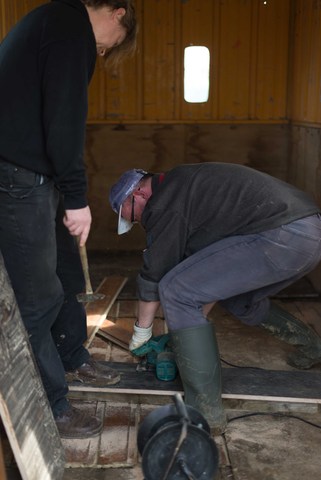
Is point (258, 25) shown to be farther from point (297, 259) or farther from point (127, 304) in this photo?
point (297, 259)

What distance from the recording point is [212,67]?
20.5 feet

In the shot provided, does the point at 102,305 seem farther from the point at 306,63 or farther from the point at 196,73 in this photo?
the point at 306,63

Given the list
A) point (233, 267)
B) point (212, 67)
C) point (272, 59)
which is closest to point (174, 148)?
point (212, 67)

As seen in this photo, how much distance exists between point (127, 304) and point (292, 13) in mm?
3299

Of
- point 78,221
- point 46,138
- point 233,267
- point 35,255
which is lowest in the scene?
point 233,267

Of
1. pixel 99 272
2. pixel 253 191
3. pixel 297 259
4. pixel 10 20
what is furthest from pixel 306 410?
pixel 10 20

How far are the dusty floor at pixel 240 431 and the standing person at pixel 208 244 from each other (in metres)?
0.21

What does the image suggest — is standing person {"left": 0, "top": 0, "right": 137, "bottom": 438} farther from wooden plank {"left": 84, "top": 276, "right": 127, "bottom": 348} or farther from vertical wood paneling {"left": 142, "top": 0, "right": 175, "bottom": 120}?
vertical wood paneling {"left": 142, "top": 0, "right": 175, "bottom": 120}

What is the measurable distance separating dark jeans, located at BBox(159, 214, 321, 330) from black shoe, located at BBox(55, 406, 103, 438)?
1.90 feet

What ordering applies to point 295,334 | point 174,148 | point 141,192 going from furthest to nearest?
1. point 174,148
2. point 295,334
3. point 141,192

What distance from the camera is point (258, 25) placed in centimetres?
617

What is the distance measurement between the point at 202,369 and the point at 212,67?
13.2ft

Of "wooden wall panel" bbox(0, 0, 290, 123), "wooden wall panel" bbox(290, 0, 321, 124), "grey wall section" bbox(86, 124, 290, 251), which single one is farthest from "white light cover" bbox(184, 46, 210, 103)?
"wooden wall panel" bbox(290, 0, 321, 124)

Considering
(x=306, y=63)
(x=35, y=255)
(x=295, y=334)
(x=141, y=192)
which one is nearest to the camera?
(x=35, y=255)
